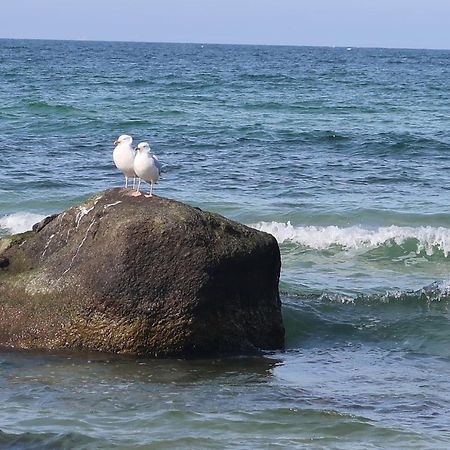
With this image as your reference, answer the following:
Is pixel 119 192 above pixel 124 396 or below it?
above

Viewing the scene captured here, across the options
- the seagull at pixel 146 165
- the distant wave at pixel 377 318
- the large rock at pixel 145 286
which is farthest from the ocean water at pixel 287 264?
the seagull at pixel 146 165

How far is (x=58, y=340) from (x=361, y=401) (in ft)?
8.20

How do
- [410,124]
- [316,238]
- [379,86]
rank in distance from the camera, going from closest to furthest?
[316,238] → [410,124] → [379,86]

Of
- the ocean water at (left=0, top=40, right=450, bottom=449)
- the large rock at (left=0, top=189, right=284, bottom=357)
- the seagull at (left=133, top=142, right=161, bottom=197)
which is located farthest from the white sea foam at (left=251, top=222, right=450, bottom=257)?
the large rock at (left=0, top=189, right=284, bottom=357)

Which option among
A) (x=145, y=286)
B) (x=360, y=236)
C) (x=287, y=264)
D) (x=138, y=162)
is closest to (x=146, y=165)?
(x=138, y=162)

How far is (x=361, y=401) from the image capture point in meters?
7.77

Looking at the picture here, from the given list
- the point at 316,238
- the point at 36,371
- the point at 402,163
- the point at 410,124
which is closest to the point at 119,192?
the point at 36,371

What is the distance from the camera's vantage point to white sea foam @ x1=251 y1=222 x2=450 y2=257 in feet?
47.3

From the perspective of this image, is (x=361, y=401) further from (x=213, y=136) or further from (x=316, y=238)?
(x=213, y=136)

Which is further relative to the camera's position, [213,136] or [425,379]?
[213,136]

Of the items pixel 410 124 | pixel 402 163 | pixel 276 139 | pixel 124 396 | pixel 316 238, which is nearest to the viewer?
pixel 124 396

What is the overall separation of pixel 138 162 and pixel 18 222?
22.1ft

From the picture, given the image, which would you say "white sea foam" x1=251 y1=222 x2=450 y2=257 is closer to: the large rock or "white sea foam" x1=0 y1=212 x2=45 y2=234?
"white sea foam" x1=0 y1=212 x2=45 y2=234

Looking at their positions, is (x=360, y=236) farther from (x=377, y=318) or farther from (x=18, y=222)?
(x=18, y=222)
